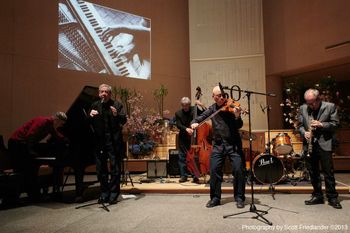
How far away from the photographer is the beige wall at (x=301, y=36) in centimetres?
785

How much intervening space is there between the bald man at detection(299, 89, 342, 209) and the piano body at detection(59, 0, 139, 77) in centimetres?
571

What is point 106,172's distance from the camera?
4332 millimetres

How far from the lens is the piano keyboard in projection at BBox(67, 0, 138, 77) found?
7.96 m

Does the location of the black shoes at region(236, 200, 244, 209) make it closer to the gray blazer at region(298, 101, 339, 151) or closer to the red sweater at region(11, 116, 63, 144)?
the gray blazer at region(298, 101, 339, 151)

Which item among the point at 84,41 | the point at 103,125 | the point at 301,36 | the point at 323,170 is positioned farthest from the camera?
the point at 301,36

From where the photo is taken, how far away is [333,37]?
7.94 meters

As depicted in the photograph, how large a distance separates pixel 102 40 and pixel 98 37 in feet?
0.41

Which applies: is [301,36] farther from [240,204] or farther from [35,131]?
[35,131]

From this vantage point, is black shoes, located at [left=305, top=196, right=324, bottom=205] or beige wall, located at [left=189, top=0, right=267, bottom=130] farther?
beige wall, located at [left=189, top=0, right=267, bottom=130]

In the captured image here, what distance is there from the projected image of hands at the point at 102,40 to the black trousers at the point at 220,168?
17.3 feet

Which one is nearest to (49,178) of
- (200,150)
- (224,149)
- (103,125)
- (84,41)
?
(103,125)

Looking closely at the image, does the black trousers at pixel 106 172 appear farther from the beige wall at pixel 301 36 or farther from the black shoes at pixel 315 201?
the beige wall at pixel 301 36

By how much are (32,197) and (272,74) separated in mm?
7474

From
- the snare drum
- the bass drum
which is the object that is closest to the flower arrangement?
the snare drum
